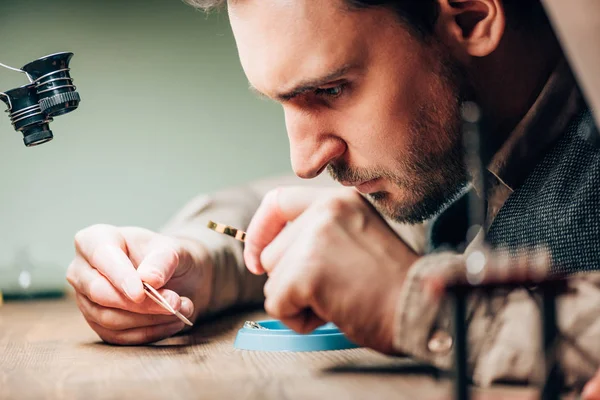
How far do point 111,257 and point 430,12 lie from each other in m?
0.51

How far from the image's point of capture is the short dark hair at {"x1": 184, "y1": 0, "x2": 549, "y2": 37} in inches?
36.2

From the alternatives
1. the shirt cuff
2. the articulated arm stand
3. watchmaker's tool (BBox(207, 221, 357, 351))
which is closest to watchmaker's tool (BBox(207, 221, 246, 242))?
watchmaker's tool (BBox(207, 221, 357, 351))

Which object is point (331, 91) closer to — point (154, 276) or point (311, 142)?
point (311, 142)

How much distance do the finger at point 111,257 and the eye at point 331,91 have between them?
0.33 m

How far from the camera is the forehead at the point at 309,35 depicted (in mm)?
885

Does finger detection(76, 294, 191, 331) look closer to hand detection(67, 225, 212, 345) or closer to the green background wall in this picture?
hand detection(67, 225, 212, 345)

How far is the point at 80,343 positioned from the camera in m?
1.06

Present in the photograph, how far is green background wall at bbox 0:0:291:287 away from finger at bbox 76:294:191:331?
26 centimetres

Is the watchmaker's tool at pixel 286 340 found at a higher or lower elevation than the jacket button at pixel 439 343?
lower

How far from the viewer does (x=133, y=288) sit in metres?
0.99

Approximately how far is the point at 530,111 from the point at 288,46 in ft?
0.96

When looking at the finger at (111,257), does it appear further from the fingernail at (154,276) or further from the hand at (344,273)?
the hand at (344,273)

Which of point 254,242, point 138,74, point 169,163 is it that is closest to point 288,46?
point 254,242

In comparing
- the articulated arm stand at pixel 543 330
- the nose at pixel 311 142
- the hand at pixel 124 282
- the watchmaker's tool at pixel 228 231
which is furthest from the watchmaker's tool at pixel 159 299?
the articulated arm stand at pixel 543 330
